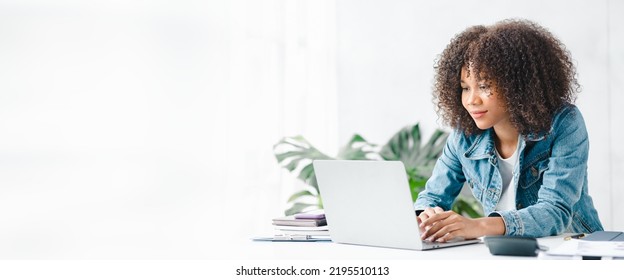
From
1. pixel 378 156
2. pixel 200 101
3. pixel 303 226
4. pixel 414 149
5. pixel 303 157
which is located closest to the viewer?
pixel 303 226

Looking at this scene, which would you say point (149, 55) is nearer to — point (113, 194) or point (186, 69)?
point (186, 69)

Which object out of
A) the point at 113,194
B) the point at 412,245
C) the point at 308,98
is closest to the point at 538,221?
the point at 412,245

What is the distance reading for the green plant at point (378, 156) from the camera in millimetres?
3760

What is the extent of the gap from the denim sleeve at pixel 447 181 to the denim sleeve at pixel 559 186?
0.32 m

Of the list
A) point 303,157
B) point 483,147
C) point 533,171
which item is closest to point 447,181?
point 483,147

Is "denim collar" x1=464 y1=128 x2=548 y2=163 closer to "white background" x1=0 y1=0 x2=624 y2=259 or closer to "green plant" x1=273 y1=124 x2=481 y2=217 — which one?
"green plant" x1=273 y1=124 x2=481 y2=217

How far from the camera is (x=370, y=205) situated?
1.77 metres

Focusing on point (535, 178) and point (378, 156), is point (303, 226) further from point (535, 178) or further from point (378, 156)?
point (378, 156)

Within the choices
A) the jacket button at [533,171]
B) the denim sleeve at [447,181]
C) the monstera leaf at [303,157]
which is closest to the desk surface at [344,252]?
the jacket button at [533,171]

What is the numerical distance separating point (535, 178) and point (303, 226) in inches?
27.3

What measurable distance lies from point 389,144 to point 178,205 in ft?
3.82

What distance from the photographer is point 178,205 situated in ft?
11.6

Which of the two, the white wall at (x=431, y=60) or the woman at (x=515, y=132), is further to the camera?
the white wall at (x=431, y=60)

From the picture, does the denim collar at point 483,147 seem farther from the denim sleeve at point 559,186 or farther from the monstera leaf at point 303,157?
the monstera leaf at point 303,157
